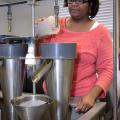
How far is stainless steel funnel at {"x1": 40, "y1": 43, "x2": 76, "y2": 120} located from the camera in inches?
24.2

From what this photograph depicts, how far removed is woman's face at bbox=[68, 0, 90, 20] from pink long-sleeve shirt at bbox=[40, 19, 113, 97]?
2.9 inches

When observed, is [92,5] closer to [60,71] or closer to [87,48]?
[87,48]

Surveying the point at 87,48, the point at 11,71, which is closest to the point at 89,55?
the point at 87,48

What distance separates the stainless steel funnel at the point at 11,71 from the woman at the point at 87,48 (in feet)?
0.67

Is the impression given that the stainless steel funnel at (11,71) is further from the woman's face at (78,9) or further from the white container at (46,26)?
the woman's face at (78,9)

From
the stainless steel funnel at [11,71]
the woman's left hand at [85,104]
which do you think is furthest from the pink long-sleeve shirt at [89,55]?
the stainless steel funnel at [11,71]

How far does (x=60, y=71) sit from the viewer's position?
0.62m

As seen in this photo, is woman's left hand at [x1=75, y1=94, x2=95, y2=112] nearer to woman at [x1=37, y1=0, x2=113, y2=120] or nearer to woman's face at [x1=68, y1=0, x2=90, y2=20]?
woman at [x1=37, y1=0, x2=113, y2=120]

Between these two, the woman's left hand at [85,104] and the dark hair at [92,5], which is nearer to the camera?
the woman's left hand at [85,104]

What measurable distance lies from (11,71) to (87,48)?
35cm

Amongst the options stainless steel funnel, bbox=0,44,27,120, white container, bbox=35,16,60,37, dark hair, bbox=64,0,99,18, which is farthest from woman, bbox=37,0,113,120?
stainless steel funnel, bbox=0,44,27,120

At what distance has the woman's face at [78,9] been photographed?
83 centimetres

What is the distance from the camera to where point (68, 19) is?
979mm

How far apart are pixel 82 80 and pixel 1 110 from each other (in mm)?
341
